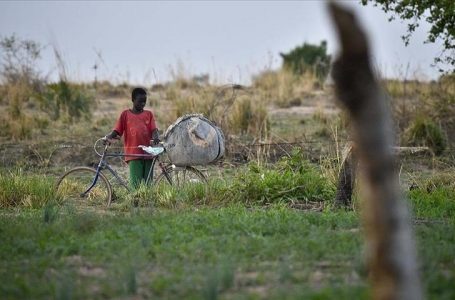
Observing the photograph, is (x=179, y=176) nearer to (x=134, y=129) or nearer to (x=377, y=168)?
(x=134, y=129)

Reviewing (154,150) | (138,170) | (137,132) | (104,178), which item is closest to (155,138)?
(137,132)

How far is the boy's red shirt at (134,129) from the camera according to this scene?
447 inches

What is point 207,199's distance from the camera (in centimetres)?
1067

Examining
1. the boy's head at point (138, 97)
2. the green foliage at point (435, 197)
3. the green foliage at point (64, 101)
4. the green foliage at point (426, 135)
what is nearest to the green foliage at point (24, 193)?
the boy's head at point (138, 97)

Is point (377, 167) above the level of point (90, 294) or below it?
above

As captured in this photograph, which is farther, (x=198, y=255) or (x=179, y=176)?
(x=179, y=176)

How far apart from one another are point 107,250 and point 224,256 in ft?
3.64

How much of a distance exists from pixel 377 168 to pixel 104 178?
273 inches

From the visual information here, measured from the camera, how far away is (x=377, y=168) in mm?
4387

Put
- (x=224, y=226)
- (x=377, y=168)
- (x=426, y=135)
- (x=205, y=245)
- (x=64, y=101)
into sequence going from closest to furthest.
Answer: (x=377, y=168) < (x=205, y=245) < (x=224, y=226) < (x=426, y=135) < (x=64, y=101)

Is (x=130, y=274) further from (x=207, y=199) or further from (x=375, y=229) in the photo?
(x=207, y=199)

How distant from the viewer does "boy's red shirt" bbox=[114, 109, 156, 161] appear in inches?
447

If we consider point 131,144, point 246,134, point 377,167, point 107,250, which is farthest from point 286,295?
point 246,134

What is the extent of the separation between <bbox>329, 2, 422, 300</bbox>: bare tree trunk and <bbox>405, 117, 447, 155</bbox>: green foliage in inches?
492
